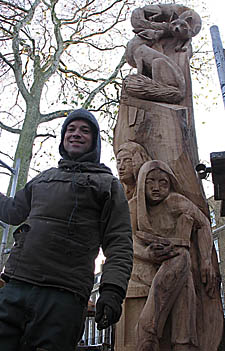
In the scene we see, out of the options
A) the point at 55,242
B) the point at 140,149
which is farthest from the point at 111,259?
the point at 140,149

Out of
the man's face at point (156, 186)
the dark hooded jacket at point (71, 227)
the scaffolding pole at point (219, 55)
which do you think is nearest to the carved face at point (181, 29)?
the scaffolding pole at point (219, 55)

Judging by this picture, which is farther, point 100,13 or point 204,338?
point 100,13

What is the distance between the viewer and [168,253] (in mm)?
3619

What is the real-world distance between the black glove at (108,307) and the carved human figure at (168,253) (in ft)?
5.28

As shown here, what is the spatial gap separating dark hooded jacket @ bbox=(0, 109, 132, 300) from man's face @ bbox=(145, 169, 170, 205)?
1.67 m

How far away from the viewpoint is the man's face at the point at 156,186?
4.02 meters

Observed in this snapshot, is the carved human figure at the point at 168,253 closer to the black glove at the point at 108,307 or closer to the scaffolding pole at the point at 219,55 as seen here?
the scaffolding pole at the point at 219,55

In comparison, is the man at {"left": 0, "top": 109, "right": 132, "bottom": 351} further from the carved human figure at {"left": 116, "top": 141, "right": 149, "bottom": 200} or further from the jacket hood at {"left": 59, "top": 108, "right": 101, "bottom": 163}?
the carved human figure at {"left": 116, "top": 141, "right": 149, "bottom": 200}

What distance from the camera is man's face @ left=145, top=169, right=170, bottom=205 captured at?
402cm

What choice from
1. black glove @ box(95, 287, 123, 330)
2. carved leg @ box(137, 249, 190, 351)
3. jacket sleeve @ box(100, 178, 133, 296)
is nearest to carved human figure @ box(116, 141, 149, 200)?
carved leg @ box(137, 249, 190, 351)

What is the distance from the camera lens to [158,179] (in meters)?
4.06

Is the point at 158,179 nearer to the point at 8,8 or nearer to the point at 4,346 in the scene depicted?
the point at 4,346

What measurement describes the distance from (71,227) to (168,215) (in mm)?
2103

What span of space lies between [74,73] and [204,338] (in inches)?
470
